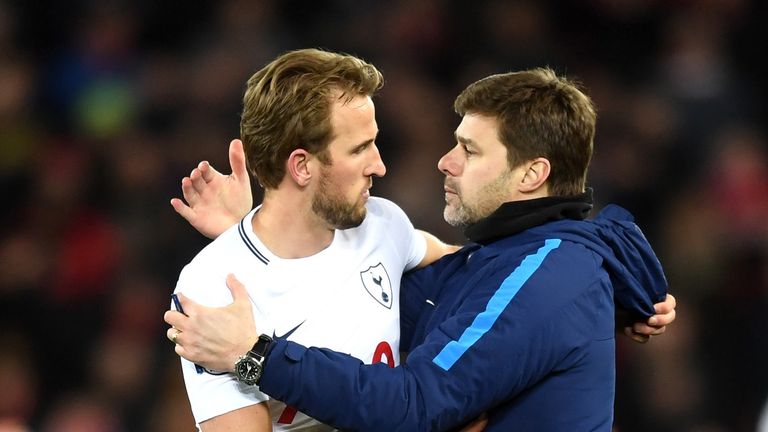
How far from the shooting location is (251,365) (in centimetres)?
257

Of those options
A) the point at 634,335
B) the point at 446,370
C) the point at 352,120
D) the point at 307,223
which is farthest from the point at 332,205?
the point at 634,335

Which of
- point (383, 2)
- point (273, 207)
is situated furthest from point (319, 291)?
point (383, 2)

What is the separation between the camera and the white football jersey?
274 centimetres

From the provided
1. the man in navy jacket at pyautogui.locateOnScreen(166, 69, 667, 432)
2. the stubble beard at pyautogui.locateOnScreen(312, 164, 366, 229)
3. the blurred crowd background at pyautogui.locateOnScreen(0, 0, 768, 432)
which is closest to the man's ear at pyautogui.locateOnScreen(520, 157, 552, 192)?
the man in navy jacket at pyautogui.locateOnScreen(166, 69, 667, 432)

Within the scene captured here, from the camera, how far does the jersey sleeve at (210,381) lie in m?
2.70

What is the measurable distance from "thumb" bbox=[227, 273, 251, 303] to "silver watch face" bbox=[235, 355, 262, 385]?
0.18 metres

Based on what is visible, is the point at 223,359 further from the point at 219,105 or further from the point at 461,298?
the point at 219,105

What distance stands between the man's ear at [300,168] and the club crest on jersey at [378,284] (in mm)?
310

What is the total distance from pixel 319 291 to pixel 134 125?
4.34 m

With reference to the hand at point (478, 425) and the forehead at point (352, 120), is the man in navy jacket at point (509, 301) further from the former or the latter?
the forehead at point (352, 120)

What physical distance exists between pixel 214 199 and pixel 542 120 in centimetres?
104

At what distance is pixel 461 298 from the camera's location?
113 inches

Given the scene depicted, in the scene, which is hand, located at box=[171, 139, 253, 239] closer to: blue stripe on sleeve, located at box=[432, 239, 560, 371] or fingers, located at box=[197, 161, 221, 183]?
fingers, located at box=[197, 161, 221, 183]

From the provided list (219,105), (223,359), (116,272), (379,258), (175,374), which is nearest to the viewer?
(223,359)
